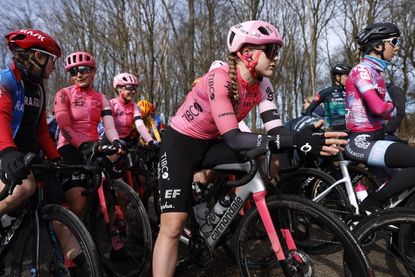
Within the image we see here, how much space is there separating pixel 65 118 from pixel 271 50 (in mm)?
2344

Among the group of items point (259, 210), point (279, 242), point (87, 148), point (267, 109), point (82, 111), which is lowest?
point (279, 242)

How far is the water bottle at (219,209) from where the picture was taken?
2.56m

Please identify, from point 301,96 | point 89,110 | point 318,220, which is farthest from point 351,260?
point 301,96

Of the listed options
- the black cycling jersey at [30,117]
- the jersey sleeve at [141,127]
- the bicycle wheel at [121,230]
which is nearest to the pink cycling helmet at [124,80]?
the jersey sleeve at [141,127]

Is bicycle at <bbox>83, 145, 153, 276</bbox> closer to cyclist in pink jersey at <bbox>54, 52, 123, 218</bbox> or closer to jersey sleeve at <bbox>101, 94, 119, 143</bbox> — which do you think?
cyclist in pink jersey at <bbox>54, 52, 123, 218</bbox>

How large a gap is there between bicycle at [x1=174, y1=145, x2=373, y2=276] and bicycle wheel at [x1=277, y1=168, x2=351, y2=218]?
0.56 metres

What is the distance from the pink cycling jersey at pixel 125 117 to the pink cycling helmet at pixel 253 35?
300 cm

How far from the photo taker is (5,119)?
2.19 meters

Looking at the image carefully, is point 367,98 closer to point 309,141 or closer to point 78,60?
point 309,141

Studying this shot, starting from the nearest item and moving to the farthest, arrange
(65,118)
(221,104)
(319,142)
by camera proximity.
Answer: (319,142), (221,104), (65,118)

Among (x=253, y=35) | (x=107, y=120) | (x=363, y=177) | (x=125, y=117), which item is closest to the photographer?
(x=253, y=35)

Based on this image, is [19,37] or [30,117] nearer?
[19,37]

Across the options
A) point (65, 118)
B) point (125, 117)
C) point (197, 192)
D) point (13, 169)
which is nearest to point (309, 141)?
point (197, 192)

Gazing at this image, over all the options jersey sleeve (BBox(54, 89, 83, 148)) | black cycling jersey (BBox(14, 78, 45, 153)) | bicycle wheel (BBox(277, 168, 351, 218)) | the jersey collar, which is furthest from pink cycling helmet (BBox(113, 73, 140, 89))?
the jersey collar
